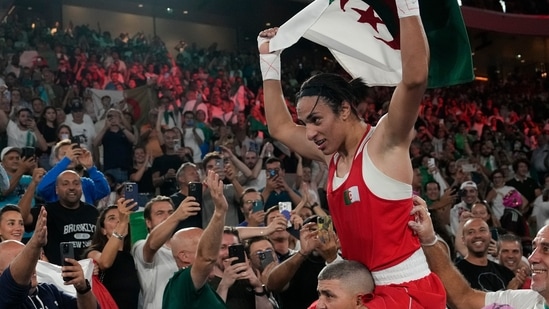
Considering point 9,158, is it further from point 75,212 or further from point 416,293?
point 416,293

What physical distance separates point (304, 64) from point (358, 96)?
54.5 feet

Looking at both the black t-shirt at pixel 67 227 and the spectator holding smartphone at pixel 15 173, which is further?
the spectator holding smartphone at pixel 15 173

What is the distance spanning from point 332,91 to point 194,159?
301 inches

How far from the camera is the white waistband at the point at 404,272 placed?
272cm

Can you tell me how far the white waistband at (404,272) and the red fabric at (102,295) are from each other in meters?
2.45

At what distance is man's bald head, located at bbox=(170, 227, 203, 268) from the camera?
15.4ft

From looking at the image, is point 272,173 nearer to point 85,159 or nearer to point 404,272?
point 85,159

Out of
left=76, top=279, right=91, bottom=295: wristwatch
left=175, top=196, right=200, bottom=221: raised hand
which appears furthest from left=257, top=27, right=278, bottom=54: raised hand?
left=76, top=279, right=91, bottom=295: wristwatch

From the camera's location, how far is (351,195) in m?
2.69

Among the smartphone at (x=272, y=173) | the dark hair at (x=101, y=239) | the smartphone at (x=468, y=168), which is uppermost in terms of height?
the smartphone at (x=272, y=173)

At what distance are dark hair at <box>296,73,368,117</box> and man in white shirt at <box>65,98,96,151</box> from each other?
680 centimetres

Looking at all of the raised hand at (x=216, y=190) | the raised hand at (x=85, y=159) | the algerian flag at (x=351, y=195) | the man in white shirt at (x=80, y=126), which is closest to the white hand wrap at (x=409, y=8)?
the algerian flag at (x=351, y=195)

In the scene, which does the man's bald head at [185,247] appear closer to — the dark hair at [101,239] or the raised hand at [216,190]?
the raised hand at [216,190]

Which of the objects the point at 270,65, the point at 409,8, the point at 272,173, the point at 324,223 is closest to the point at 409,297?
the point at 409,8
